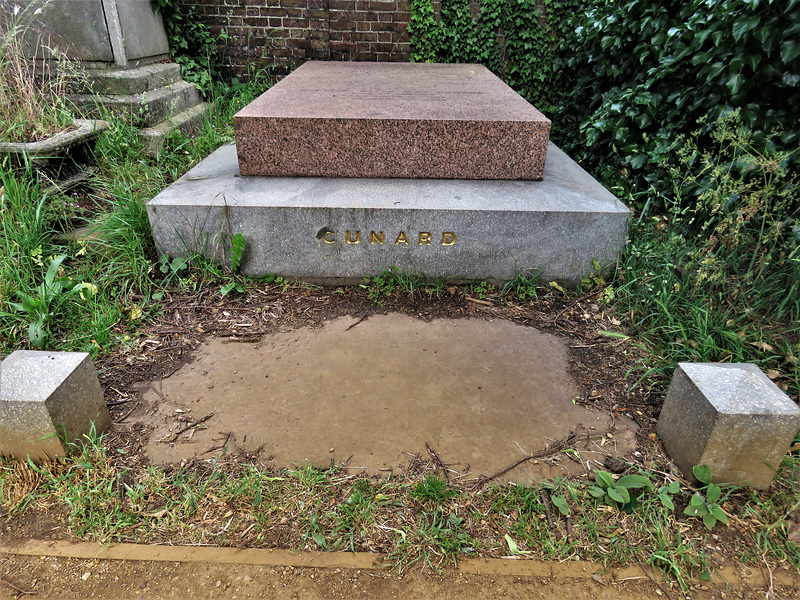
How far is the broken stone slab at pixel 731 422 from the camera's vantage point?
1697mm

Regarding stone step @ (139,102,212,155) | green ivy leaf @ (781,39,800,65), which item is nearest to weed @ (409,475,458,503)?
green ivy leaf @ (781,39,800,65)

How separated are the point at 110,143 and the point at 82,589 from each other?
329cm

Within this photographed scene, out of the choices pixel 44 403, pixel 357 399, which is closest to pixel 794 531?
pixel 357 399

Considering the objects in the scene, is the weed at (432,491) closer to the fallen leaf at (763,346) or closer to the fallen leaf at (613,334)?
the fallen leaf at (613,334)

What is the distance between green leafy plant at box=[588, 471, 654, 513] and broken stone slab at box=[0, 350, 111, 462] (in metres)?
1.92

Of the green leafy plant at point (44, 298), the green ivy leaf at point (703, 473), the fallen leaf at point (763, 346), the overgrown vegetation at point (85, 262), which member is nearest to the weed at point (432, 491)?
the green ivy leaf at point (703, 473)

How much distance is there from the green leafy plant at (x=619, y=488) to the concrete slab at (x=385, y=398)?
0.39 feet

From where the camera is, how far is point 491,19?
5344mm

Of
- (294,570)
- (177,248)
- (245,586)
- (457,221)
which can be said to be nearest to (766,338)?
(457,221)

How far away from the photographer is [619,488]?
180 cm

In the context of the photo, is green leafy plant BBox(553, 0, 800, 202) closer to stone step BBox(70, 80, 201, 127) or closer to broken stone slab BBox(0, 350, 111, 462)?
broken stone slab BBox(0, 350, 111, 462)

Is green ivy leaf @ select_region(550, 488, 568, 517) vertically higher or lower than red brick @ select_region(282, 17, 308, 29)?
lower

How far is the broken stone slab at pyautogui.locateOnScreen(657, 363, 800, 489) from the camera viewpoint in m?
1.70

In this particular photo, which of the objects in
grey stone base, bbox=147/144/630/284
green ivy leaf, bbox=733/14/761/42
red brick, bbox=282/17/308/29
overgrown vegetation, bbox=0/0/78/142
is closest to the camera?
green ivy leaf, bbox=733/14/761/42
